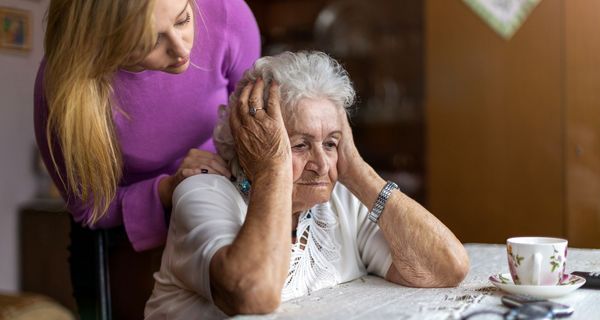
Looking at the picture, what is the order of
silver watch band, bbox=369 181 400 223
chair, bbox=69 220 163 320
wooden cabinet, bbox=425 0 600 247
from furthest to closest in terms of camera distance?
wooden cabinet, bbox=425 0 600 247 < chair, bbox=69 220 163 320 < silver watch band, bbox=369 181 400 223

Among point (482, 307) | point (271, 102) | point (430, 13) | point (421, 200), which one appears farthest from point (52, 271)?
point (482, 307)

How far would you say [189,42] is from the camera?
141cm

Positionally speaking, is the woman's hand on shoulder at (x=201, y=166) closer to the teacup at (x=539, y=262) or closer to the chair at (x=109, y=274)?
the chair at (x=109, y=274)

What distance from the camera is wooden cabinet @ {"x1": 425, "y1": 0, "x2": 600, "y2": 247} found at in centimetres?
324

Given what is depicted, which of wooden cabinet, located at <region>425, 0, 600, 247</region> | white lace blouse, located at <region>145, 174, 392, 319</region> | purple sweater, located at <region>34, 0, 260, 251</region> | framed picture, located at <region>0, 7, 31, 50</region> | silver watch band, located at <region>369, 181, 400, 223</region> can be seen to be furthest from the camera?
framed picture, located at <region>0, 7, 31, 50</region>

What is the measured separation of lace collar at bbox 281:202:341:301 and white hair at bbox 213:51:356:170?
7.6 inches

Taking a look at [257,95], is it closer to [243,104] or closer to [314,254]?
[243,104]

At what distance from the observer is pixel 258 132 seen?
1.33 m

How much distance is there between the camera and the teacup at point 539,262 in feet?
3.94

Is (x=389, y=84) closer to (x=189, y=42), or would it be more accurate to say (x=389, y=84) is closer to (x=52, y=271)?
(x=52, y=271)

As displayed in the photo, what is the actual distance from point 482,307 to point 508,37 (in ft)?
8.29

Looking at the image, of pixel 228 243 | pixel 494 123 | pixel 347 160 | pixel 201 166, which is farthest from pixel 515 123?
pixel 228 243

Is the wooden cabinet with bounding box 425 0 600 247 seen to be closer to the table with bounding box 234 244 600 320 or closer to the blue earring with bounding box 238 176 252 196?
the table with bounding box 234 244 600 320

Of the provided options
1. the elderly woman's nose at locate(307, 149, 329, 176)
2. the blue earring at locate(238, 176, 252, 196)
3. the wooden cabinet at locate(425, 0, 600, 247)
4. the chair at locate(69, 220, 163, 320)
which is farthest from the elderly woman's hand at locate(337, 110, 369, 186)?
the wooden cabinet at locate(425, 0, 600, 247)
